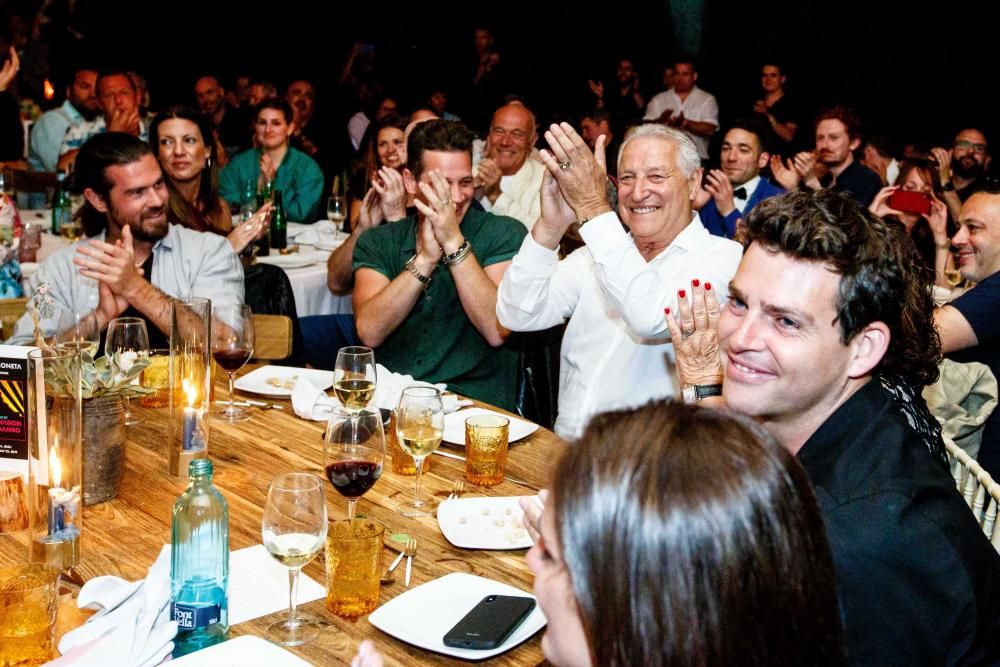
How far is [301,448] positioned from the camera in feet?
6.70

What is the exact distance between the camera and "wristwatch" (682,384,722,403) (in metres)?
2.05

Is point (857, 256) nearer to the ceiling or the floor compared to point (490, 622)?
nearer to the ceiling

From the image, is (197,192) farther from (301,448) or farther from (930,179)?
(930,179)

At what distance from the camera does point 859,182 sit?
6.25 metres

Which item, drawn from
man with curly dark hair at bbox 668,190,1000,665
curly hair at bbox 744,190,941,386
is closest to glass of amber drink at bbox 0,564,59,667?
man with curly dark hair at bbox 668,190,1000,665

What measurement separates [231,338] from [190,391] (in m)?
0.34

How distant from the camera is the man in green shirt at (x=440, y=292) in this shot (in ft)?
9.81

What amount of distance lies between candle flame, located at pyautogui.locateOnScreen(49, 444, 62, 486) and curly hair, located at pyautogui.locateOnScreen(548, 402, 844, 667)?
1.00 meters

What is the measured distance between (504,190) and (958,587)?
455 centimetres

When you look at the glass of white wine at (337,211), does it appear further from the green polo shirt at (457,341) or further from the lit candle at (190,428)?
the lit candle at (190,428)

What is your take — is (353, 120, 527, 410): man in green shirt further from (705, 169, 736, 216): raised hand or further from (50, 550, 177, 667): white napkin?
(705, 169, 736, 216): raised hand

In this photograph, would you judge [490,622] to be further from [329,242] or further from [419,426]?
[329,242]

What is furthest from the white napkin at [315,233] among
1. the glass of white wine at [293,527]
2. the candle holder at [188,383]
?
the glass of white wine at [293,527]

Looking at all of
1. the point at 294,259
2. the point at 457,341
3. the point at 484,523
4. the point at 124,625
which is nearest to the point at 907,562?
the point at 484,523
